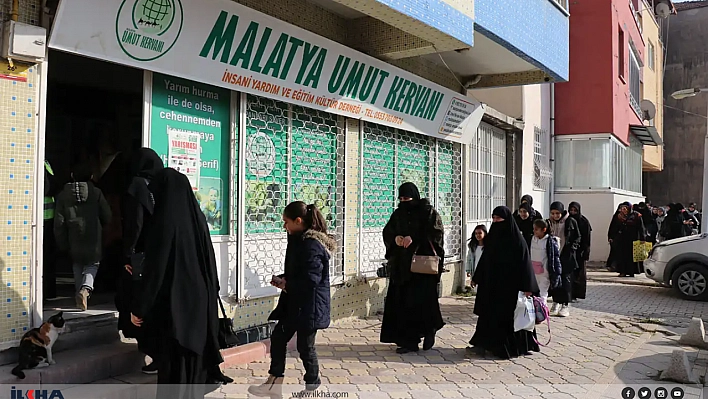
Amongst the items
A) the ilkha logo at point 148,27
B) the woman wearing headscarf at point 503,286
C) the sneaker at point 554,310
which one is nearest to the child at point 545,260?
the sneaker at point 554,310

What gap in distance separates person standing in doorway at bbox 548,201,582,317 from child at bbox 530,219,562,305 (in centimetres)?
80

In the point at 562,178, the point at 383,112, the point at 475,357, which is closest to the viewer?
the point at 475,357

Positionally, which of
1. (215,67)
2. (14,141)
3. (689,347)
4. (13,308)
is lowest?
(689,347)

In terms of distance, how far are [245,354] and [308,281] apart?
58.0 inches

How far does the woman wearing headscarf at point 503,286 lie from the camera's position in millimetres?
5887

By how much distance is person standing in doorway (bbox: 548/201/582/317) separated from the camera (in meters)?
8.06

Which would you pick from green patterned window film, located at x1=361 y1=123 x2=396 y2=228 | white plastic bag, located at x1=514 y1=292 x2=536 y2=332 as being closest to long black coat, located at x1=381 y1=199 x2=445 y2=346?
white plastic bag, located at x1=514 y1=292 x2=536 y2=332

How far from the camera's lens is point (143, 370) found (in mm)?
4660

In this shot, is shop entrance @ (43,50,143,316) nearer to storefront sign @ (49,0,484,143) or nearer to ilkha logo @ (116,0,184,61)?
storefront sign @ (49,0,484,143)

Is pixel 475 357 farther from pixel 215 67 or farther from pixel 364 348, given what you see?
pixel 215 67

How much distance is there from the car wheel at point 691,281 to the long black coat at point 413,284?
20.4ft

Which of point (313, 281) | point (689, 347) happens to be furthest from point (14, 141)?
point (689, 347)

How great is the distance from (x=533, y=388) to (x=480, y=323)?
1.14 metres

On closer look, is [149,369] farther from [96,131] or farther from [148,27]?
[96,131]
